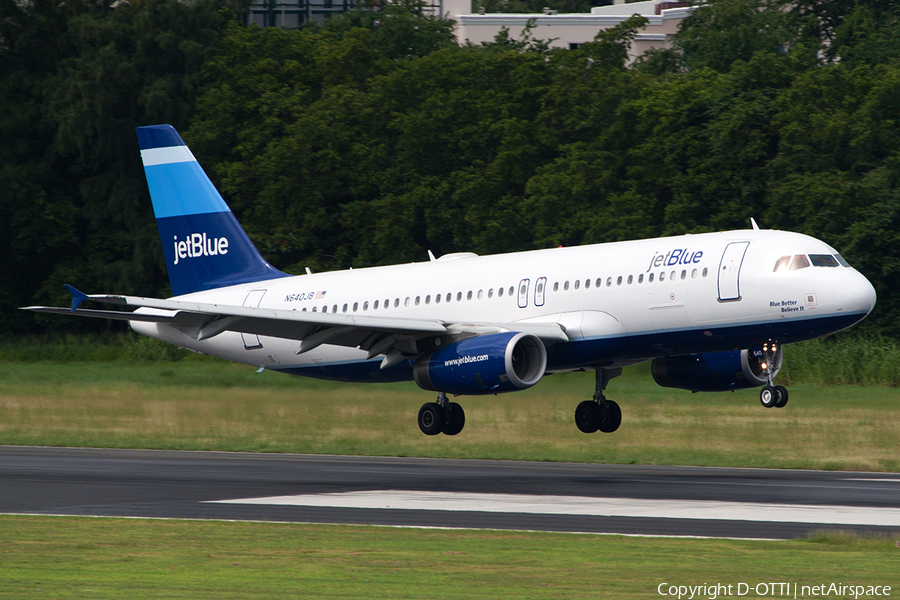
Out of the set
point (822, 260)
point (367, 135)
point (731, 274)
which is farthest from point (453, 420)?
point (367, 135)

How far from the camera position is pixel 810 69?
65375 mm

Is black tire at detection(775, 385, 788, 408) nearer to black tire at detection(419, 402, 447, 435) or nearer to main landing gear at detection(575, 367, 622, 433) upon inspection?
main landing gear at detection(575, 367, 622, 433)

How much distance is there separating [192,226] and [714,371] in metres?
16.7

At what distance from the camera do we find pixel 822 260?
3095 cm

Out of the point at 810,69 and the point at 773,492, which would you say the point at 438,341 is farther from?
the point at 810,69

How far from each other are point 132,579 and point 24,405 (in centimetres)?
3294

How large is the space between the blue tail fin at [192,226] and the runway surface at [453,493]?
18.5 feet

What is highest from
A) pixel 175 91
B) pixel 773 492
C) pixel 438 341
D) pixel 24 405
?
pixel 175 91

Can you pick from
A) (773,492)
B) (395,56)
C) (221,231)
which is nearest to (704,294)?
(773,492)

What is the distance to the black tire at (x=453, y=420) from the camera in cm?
3509

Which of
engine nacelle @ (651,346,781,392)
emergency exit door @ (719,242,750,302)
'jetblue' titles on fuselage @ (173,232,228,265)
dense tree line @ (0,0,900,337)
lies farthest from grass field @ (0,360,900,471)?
dense tree line @ (0,0,900,337)

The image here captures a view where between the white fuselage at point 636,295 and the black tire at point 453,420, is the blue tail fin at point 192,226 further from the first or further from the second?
the black tire at point 453,420

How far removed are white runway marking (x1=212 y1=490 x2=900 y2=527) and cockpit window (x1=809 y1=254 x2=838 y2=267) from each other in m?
6.46

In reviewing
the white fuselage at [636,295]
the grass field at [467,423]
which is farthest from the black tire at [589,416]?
the white fuselage at [636,295]
